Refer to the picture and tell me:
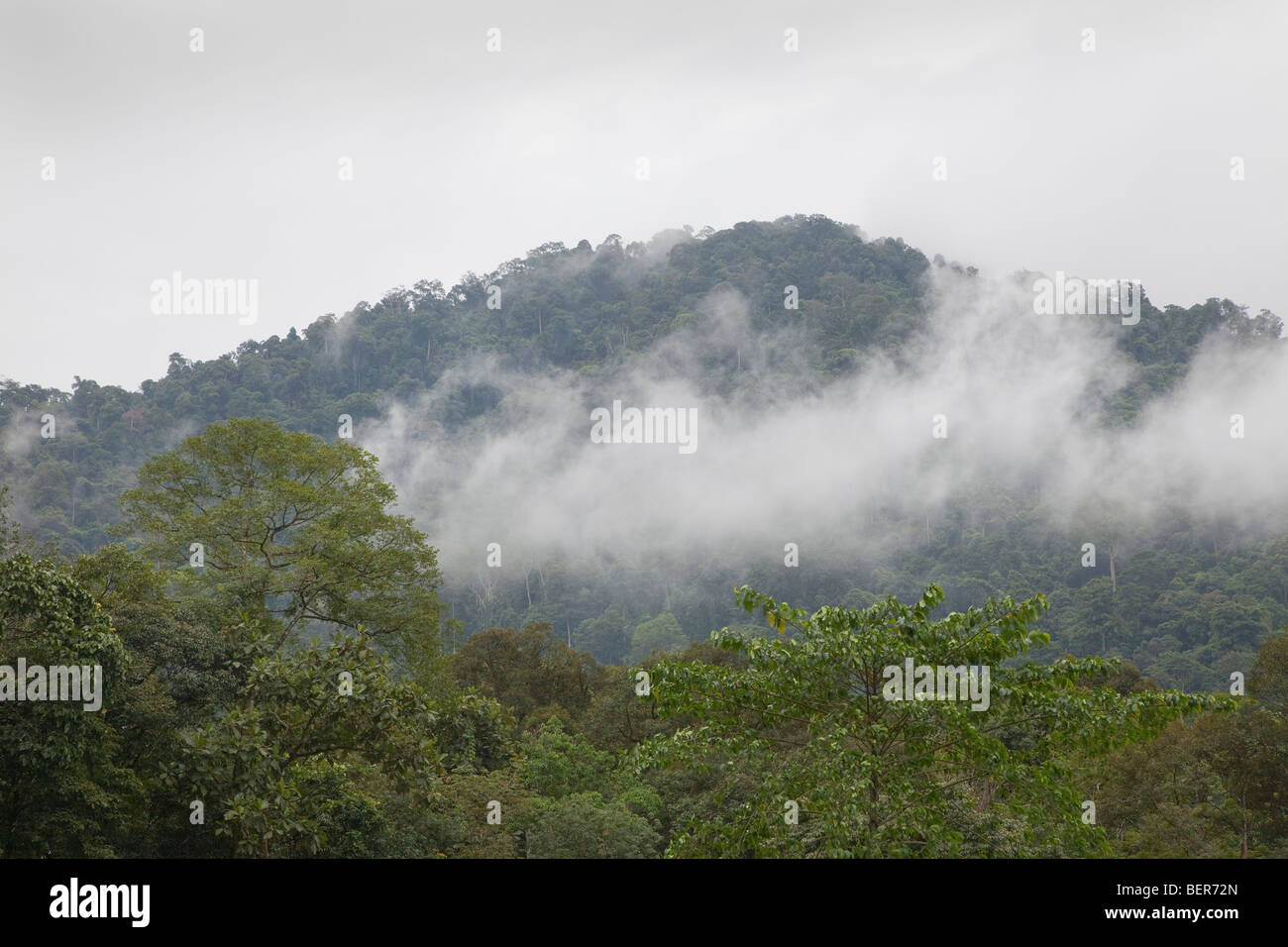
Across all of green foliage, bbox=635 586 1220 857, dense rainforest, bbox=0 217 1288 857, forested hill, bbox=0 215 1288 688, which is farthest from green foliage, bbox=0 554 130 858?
forested hill, bbox=0 215 1288 688

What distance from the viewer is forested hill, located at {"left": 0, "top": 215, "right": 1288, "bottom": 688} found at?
266ft

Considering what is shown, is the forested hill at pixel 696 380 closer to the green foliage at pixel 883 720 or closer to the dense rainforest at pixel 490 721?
the dense rainforest at pixel 490 721

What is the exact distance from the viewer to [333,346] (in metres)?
140

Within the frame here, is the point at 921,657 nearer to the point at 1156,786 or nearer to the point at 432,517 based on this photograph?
the point at 1156,786

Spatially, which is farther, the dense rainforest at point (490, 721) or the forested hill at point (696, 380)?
the forested hill at point (696, 380)

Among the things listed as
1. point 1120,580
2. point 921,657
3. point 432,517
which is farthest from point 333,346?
point 921,657

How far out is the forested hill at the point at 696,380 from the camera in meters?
81.0

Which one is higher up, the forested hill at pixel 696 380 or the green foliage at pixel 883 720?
the forested hill at pixel 696 380

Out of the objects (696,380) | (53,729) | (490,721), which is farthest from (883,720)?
(696,380)

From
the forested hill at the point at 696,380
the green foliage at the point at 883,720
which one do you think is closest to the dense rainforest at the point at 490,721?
the green foliage at the point at 883,720

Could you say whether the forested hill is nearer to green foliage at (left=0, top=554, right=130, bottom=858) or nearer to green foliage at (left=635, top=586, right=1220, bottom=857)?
green foliage at (left=0, top=554, right=130, bottom=858)

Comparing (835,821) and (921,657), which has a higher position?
(921,657)

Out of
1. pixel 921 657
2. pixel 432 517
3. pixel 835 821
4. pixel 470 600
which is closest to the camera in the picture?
pixel 835 821
